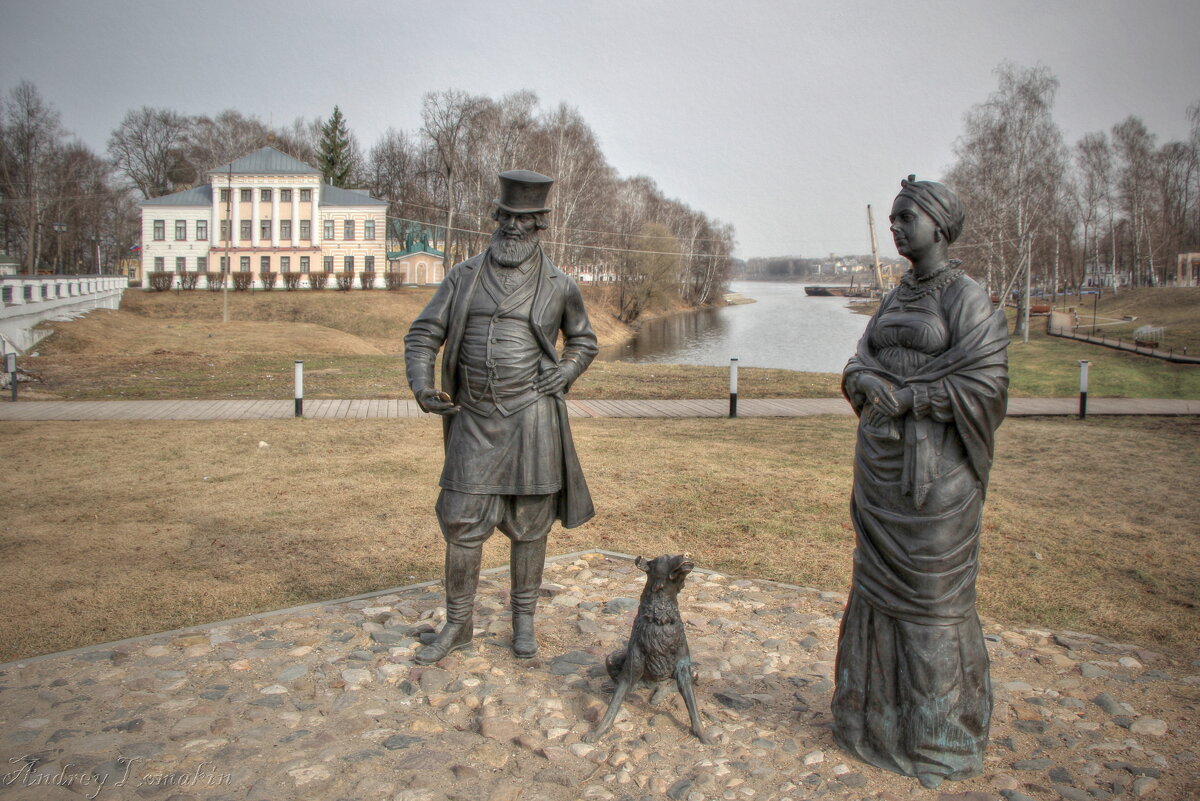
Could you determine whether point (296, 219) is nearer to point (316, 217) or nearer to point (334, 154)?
point (316, 217)

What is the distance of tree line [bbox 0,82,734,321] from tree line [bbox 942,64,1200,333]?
1714cm

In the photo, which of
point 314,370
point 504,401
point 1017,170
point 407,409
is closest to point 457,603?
point 504,401

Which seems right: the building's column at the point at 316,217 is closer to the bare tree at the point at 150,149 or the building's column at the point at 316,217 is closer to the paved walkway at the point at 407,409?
the bare tree at the point at 150,149

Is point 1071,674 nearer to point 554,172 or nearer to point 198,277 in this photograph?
point 554,172

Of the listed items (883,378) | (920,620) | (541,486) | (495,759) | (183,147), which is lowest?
(495,759)

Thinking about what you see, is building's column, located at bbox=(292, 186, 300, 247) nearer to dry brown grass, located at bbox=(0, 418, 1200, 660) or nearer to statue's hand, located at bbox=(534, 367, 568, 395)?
dry brown grass, located at bbox=(0, 418, 1200, 660)

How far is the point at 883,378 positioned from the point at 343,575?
4.14 m

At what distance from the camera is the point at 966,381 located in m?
3.39

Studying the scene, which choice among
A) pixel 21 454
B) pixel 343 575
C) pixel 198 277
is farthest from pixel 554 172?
pixel 343 575

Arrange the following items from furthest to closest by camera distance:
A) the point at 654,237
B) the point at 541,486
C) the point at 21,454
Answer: the point at 654,237, the point at 21,454, the point at 541,486

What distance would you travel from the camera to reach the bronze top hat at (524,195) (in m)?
4.48

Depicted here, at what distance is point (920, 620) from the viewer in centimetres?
350

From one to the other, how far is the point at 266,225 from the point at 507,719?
5317cm

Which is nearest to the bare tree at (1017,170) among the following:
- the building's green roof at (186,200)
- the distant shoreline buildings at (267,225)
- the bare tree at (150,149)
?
the distant shoreline buildings at (267,225)
